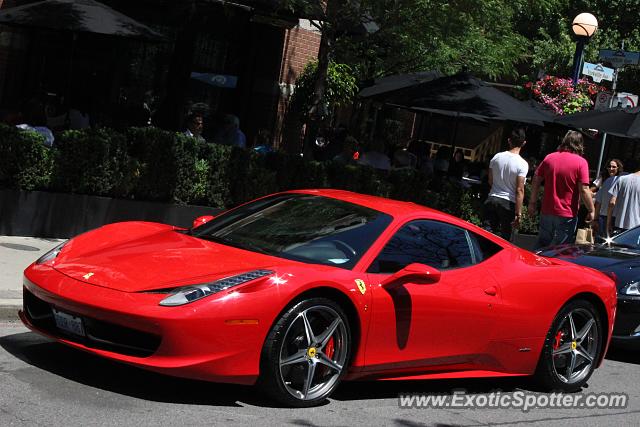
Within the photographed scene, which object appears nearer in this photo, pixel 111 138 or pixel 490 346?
pixel 490 346

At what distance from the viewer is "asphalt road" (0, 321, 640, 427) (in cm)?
→ 524

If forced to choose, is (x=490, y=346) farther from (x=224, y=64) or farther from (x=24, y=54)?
(x=224, y=64)

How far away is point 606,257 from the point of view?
988 centimetres

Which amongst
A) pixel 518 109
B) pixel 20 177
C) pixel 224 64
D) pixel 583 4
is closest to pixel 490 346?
pixel 20 177

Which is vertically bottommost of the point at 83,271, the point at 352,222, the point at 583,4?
the point at 83,271

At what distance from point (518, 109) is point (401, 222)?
31.2 feet

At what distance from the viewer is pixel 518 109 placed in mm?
15570

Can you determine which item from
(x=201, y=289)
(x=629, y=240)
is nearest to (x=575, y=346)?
(x=201, y=289)

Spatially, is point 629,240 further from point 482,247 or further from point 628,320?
point 482,247

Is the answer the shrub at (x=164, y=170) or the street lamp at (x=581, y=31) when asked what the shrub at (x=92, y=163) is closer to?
the shrub at (x=164, y=170)

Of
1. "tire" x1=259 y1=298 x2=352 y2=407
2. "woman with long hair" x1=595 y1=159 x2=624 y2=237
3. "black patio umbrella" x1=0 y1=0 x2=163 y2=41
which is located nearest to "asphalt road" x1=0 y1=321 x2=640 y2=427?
"tire" x1=259 y1=298 x2=352 y2=407

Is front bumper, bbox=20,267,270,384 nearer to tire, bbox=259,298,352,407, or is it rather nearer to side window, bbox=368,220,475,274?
tire, bbox=259,298,352,407

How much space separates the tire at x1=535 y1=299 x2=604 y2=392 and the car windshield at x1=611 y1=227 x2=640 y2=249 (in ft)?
10.6

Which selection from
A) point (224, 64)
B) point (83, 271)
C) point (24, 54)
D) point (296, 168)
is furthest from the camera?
point (224, 64)
